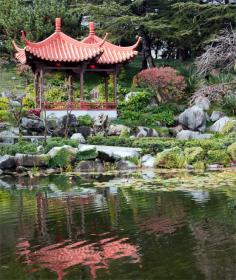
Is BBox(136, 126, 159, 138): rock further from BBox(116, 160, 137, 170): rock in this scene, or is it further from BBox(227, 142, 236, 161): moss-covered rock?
BBox(227, 142, 236, 161): moss-covered rock

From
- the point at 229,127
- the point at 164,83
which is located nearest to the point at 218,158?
the point at 229,127

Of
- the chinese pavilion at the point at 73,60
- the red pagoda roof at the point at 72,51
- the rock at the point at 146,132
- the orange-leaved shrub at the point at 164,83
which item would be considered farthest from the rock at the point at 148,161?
the orange-leaved shrub at the point at 164,83

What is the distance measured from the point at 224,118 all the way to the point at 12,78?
16.1m

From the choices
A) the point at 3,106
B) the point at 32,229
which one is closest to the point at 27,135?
the point at 3,106

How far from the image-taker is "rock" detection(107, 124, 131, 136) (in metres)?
22.4

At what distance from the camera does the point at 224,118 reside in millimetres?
24156

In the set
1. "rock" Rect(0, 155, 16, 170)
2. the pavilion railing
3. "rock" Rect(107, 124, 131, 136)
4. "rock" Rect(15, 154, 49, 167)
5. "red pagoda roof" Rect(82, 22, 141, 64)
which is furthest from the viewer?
"red pagoda roof" Rect(82, 22, 141, 64)

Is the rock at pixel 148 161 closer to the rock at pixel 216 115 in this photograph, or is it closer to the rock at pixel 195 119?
the rock at pixel 195 119

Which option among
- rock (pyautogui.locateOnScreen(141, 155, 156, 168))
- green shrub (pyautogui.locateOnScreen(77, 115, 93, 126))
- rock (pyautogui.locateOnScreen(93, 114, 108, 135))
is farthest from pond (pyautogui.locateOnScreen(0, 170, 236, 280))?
green shrub (pyautogui.locateOnScreen(77, 115, 93, 126))

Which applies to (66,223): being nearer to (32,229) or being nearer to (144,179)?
(32,229)

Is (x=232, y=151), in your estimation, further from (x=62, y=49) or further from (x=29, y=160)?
(x=62, y=49)

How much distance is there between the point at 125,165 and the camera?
17.1 m

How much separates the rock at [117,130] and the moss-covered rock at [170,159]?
538cm

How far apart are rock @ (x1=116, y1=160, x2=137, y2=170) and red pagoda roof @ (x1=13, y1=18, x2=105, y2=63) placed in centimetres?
863
